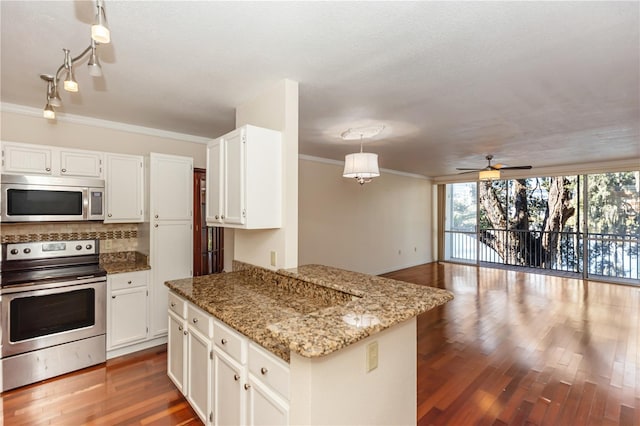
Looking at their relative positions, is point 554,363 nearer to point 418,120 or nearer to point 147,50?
point 418,120

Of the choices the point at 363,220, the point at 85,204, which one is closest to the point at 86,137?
the point at 85,204

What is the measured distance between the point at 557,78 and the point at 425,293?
1958mm

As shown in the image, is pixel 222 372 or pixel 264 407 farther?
pixel 222 372

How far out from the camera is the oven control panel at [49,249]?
281 cm

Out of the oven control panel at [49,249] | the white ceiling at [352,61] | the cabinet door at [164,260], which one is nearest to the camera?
the white ceiling at [352,61]

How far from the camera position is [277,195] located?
93.8 inches

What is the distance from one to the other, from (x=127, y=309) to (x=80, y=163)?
1494mm

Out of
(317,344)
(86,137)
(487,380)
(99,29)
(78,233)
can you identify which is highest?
(86,137)

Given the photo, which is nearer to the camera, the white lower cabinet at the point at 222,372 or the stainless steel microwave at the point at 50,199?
the white lower cabinet at the point at 222,372

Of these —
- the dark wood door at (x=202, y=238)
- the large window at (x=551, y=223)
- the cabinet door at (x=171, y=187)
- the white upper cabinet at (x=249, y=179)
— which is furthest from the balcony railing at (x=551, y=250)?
the cabinet door at (x=171, y=187)

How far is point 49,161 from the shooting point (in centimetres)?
281

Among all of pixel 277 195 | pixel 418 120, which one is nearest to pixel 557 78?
pixel 418 120

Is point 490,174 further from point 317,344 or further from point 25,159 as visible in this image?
point 25,159

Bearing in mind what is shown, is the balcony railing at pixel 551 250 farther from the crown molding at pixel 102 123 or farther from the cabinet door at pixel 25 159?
the cabinet door at pixel 25 159
